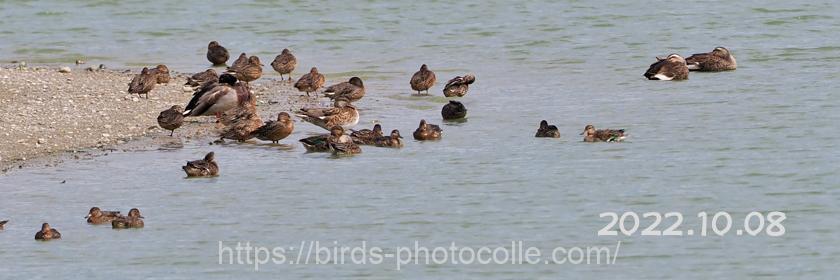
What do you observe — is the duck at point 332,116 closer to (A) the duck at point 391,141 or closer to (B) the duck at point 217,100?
(B) the duck at point 217,100

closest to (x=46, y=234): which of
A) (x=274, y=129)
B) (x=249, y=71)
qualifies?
(x=274, y=129)

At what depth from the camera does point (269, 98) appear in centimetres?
2222

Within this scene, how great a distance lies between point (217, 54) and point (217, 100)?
6348mm

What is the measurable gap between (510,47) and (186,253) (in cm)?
1504

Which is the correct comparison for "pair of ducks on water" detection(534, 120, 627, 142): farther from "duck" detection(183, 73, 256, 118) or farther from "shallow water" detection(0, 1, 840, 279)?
"duck" detection(183, 73, 256, 118)

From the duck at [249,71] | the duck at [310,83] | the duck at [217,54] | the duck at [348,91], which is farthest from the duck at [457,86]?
the duck at [217,54]

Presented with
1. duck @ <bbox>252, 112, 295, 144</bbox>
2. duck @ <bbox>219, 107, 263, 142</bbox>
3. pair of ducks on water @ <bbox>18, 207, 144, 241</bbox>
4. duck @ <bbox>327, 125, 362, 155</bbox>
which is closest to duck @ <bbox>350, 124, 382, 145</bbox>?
duck @ <bbox>327, 125, 362, 155</bbox>

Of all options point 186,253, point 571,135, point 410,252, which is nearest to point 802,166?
point 571,135

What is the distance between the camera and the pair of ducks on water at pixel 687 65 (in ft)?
77.4

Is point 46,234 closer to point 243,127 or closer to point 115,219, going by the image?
point 115,219

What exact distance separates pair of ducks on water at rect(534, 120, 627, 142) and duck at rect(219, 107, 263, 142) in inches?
122

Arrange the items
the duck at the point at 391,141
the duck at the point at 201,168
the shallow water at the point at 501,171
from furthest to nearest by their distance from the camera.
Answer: the duck at the point at 391,141, the duck at the point at 201,168, the shallow water at the point at 501,171

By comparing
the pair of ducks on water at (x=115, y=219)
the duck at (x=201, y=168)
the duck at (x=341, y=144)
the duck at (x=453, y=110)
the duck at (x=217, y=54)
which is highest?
the duck at (x=217, y=54)

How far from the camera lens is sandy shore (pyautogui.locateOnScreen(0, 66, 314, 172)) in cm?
1773
